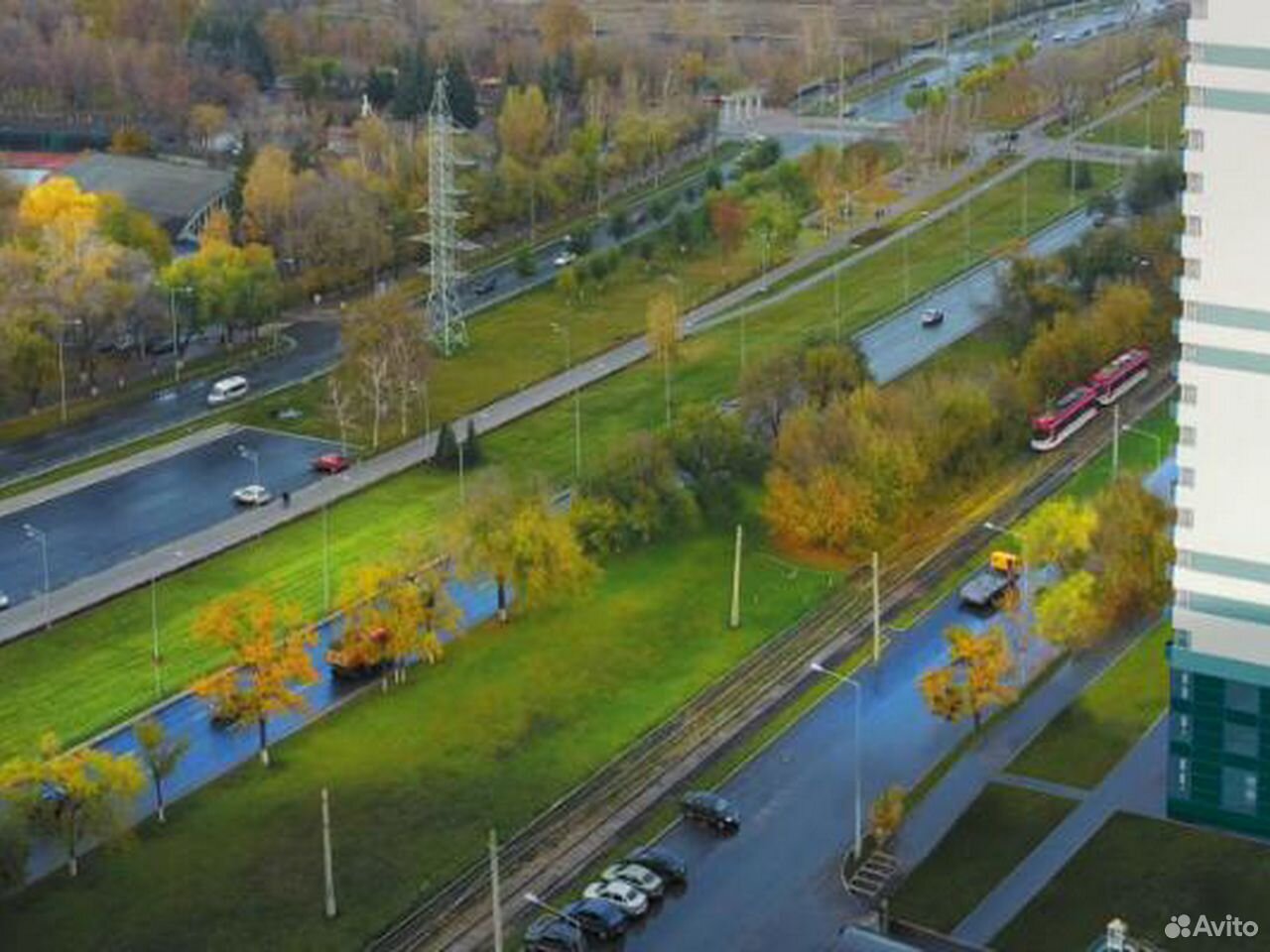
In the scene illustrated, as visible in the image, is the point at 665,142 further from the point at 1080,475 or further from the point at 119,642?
the point at 119,642

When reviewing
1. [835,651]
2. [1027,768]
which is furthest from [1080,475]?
[1027,768]

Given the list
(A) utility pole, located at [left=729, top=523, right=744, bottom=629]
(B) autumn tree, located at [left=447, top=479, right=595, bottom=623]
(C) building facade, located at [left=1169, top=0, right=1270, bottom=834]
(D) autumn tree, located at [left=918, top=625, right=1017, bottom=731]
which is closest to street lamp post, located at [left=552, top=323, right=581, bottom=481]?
(A) utility pole, located at [left=729, top=523, right=744, bottom=629]

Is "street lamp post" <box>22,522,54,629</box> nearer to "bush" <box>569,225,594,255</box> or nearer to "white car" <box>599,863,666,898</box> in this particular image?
"white car" <box>599,863,666,898</box>

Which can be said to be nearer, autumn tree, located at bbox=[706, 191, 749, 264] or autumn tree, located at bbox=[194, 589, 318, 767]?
autumn tree, located at bbox=[194, 589, 318, 767]

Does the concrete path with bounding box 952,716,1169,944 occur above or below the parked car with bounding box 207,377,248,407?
below

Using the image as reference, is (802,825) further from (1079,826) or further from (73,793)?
(73,793)

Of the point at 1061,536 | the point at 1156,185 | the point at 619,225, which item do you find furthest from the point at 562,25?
the point at 1061,536
